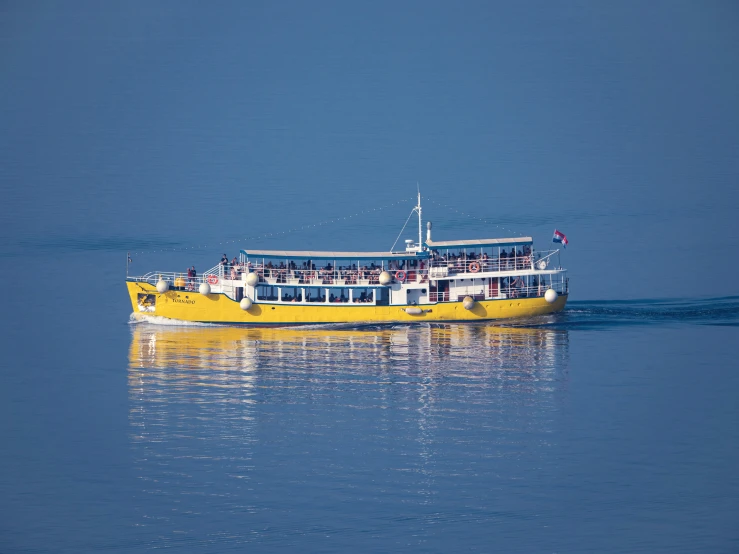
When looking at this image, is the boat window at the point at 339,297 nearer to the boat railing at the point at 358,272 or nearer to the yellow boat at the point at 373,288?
the yellow boat at the point at 373,288

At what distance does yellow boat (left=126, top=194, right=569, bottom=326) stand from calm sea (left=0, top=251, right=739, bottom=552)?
182cm

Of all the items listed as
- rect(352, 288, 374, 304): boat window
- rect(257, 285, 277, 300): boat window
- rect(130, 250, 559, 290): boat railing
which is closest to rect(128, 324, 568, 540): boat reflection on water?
rect(352, 288, 374, 304): boat window

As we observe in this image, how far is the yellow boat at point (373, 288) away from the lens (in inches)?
4065

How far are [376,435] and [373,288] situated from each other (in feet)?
98.3

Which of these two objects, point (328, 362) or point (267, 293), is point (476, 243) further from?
point (328, 362)

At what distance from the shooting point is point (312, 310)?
104m

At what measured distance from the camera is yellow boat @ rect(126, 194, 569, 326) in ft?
339

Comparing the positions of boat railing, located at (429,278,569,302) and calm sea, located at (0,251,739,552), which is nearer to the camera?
calm sea, located at (0,251,739,552)

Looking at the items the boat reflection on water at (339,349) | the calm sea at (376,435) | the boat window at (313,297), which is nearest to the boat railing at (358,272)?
the boat window at (313,297)

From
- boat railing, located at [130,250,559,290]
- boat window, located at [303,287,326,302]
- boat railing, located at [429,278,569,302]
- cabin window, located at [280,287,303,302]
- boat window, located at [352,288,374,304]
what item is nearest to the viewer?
boat railing, located at [130,250,559,290]

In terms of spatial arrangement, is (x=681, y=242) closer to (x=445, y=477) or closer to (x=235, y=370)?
(x=235, y=370)

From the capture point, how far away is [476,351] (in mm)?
93688

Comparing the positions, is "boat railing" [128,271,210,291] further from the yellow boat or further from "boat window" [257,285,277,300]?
"boat window" [257,285,277,300]

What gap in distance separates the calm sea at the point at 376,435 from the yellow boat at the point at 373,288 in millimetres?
1820
